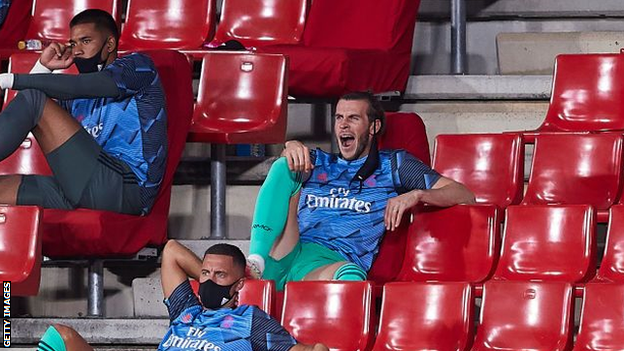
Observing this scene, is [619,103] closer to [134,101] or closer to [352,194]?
[352,194]

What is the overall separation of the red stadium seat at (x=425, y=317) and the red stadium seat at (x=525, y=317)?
0.17 ft

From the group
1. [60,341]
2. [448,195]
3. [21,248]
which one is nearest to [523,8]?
[448,195]

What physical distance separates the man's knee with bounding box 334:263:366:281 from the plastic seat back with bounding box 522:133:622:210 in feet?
1.90

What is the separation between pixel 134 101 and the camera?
379 cm

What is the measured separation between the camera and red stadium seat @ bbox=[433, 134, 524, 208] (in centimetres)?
377

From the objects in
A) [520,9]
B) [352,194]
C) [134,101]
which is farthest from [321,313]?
[520,9]

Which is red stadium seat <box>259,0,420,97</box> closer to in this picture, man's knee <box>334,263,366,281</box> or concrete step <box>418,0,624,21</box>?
concrete step <box>418,0,624,21</box>

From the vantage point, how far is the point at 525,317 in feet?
10.4

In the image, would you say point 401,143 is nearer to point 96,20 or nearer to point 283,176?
point 283,176

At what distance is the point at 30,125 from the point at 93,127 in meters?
0.26

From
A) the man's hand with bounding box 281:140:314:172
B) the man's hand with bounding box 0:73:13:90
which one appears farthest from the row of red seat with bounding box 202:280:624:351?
the man's hand with bounding box 0:73:13:90

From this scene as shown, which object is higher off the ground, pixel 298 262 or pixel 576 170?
pixel 576 170

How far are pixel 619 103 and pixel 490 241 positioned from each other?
2.47 ft

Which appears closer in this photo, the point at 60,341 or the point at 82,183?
the point at 60,341
